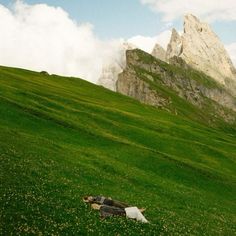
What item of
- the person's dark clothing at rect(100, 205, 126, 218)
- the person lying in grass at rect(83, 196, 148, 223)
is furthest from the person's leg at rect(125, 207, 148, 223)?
the person's dark clothing at rect(100, 205, 126, 218)

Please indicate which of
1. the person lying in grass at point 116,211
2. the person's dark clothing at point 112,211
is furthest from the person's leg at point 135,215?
the person's dark clothing at point 112,211

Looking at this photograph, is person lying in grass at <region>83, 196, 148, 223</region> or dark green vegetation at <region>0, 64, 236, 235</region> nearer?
dark green vegetation at <region>0, 64, 236, 235</region>

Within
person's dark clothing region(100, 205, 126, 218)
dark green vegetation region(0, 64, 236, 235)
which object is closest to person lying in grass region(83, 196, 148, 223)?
person's dark clothing region(100, 205, 126, 218)

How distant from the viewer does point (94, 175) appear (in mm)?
44281

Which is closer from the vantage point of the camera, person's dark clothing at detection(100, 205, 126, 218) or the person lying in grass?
person's dark clothing at detection(100, 205, 126, 218)

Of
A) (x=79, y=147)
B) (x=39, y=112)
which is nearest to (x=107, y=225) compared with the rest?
(x=79, y=147)

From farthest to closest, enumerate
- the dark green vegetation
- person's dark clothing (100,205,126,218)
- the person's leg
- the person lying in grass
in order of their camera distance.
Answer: the person's leg → the person lying in grass → person's dark clothing (100,205,126,218) → the dark green vegetation

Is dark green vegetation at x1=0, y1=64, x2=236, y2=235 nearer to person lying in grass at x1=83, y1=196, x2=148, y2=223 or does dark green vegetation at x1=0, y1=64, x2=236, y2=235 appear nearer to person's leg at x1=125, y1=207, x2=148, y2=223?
person lying in grass at x1=83, y1=196, x2=148, y2=223

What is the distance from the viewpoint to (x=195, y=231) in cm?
3338

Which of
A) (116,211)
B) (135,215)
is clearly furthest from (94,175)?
(135,215)

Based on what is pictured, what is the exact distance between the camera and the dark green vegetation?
2773 cm

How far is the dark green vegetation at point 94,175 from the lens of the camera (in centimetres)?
2773

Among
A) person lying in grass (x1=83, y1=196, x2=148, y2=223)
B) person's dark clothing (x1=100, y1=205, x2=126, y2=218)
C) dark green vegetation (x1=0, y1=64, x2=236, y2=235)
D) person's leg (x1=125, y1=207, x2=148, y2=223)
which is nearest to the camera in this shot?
dark green vegetation (x1=0, y1=64, x2=236, y2=235)

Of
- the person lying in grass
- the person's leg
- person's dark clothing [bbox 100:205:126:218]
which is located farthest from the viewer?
the person's leg
